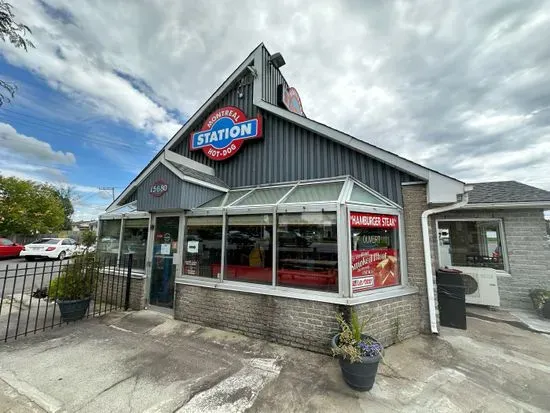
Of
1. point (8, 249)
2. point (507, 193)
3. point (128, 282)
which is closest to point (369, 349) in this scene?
point (128, 282)

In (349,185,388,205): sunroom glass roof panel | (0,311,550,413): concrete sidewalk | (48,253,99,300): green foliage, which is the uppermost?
(349,185,388,205): sunroom glass roof panel

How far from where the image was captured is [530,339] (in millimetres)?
4926

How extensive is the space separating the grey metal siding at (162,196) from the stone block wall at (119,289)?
6.58ft

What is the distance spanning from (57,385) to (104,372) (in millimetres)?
525

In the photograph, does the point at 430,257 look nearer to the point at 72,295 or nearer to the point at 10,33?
the point at 10,33

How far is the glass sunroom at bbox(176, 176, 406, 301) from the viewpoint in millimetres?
4484

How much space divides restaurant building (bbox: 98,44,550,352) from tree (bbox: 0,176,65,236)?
1907 centimetres

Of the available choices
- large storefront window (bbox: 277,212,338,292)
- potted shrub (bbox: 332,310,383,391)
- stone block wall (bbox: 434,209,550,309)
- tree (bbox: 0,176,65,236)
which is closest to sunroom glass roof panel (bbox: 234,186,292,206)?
large storefront window (bbox: 277,212,338,292)

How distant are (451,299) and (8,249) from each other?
76.6 feet

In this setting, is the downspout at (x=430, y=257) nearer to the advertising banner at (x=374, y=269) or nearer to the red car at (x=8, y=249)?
the advertising banner at (x=374, y=269)

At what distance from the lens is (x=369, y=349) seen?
3.29 meters

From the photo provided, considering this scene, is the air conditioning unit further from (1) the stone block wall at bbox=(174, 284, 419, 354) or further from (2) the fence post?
(2) the fence post

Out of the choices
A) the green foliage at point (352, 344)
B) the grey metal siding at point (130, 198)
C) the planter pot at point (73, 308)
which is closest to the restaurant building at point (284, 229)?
the green foliage at point (352, 344)

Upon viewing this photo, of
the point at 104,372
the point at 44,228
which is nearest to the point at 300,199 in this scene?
the point at 104,372
